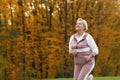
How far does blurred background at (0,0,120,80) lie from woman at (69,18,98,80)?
2548cm

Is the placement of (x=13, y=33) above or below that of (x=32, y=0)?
below

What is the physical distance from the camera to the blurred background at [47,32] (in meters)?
34.0

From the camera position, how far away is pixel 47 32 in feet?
117

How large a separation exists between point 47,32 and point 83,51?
2794 cm

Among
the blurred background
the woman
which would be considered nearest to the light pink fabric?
the woman

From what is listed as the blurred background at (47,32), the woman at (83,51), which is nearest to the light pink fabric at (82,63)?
the woman at (83,51)

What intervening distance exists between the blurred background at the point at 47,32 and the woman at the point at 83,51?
1003 inches

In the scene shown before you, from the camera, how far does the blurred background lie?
34.0 meters

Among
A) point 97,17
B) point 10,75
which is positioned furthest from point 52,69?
point 97,17

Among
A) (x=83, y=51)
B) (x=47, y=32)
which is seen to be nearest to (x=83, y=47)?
(x=83, y=51)

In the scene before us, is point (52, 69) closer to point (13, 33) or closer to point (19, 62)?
point (19, 62)

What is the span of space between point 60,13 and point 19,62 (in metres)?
6.24

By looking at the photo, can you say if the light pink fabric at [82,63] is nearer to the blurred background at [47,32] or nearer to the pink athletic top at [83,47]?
the pink athletic top at [83,47]

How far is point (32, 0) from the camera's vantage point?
35906 mm
